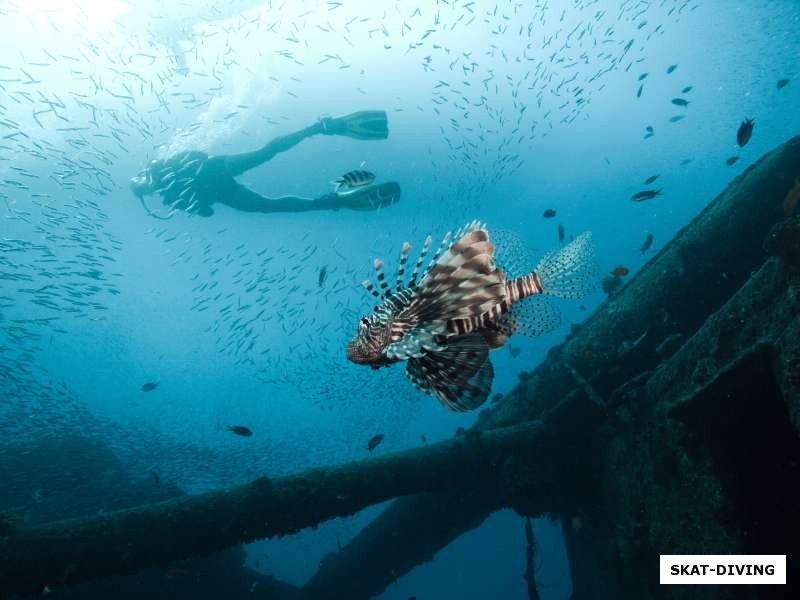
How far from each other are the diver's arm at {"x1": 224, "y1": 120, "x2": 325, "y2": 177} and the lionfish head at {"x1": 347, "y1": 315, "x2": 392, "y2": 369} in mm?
13932

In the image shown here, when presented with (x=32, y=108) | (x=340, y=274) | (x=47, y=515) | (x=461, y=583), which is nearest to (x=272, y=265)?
(x=340, y=274)

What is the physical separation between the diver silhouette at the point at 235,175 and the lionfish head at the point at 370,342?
11.3 m

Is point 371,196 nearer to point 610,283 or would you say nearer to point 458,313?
point 610,283

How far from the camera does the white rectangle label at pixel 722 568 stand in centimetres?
345

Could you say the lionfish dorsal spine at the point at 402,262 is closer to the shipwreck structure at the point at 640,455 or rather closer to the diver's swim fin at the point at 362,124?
the shipwreck structure at the point at 640,455

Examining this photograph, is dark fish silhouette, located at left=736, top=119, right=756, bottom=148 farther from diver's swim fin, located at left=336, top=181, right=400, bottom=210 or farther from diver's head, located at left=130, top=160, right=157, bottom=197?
diver's head, located at left=130, top=160, right=157, bottom=197

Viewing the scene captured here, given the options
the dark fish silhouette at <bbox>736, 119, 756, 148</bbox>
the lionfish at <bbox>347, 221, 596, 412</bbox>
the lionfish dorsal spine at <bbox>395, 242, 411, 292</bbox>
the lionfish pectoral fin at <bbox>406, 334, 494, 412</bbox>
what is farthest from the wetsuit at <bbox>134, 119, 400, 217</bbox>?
the lionfish pectoral fin at <bbox>406, 334, 494, 412</bbox>

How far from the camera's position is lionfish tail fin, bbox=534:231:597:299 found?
306 centimetres

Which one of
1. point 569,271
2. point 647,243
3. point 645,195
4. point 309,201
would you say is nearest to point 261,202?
point 309,201

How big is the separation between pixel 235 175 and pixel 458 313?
579 inches

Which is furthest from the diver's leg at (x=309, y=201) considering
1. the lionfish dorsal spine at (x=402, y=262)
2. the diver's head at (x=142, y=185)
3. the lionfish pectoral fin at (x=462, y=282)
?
the lionfish pectoral fin at (x=462, y=282)

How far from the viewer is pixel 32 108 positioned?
1873 cm

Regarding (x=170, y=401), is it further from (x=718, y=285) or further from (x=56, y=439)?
(x=718, y=285)

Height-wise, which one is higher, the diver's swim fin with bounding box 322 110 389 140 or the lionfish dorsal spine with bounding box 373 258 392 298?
the diver's swim fin with bounding box 322 110 389 140
